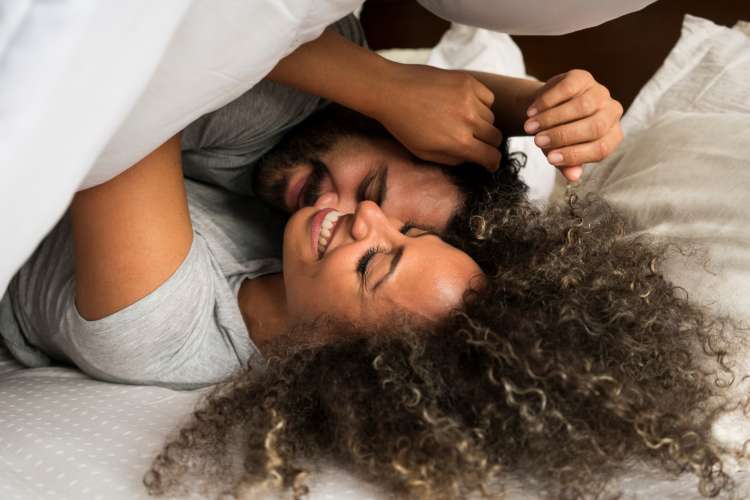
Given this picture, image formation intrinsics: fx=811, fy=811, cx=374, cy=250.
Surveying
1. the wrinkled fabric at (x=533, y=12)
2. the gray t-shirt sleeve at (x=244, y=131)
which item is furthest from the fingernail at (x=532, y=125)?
the gray t-shirt sleeve at (x=244, y=131)

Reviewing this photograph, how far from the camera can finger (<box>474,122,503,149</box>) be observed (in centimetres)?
104

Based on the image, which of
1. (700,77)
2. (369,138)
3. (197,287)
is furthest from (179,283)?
(700,77)

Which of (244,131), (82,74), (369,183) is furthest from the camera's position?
Result: (244,131)

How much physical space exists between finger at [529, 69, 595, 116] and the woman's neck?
16.3 inches

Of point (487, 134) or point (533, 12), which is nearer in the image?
point (533, 12)

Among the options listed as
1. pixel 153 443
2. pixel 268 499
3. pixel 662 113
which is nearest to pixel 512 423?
pixel 268 499

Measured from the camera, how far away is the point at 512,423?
0.74 m

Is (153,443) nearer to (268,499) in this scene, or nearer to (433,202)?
(268,499)

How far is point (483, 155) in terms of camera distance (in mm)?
1062

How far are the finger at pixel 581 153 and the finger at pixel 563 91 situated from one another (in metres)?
0.06

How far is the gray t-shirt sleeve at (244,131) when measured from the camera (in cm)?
118

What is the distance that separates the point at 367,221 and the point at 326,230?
7cm

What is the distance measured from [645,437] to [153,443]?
1.55 feet

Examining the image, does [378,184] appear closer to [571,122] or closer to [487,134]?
[487,134]
